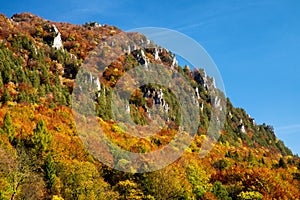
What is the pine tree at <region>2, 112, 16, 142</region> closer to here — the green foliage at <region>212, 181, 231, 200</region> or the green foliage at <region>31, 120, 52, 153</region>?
the green foliage at <region>31, 120, 52, 153</region>

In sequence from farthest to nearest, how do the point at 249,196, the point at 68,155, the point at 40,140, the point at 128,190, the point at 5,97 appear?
the point at 5,97
the point at 40,140
the point at 68,155
the point at 249,196
the point at 128,190

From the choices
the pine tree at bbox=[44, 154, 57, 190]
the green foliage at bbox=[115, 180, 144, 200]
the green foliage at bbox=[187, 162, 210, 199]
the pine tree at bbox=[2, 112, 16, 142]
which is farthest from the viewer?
the pine tree at bbox=[2, 112, 16, 142]

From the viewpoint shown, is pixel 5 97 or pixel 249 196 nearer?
pixel 249 196

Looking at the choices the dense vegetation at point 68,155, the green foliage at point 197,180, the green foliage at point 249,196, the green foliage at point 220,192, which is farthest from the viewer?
the green foliage at point 220,192

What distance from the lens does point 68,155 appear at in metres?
58.2

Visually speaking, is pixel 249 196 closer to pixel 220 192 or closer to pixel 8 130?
pixel 220 192

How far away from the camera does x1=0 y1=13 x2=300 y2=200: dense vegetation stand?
44625mm

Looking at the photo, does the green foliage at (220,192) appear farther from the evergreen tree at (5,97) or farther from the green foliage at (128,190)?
the evergreen tree at (5,97)

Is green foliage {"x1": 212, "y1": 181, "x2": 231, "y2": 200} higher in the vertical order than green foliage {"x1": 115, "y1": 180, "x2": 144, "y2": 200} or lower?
higher

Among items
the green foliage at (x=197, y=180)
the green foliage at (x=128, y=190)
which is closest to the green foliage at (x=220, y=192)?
the green foliage at (x=197, y=180)

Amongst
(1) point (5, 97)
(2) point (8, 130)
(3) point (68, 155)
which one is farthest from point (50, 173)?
(1) point (5, 97)

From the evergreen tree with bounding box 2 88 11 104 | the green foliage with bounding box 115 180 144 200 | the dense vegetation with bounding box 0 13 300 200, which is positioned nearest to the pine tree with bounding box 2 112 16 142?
the dense vegetation with bounding box 0 13 300 200

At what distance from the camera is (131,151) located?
68.0 metres

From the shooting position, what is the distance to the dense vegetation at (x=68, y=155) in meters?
44.6
